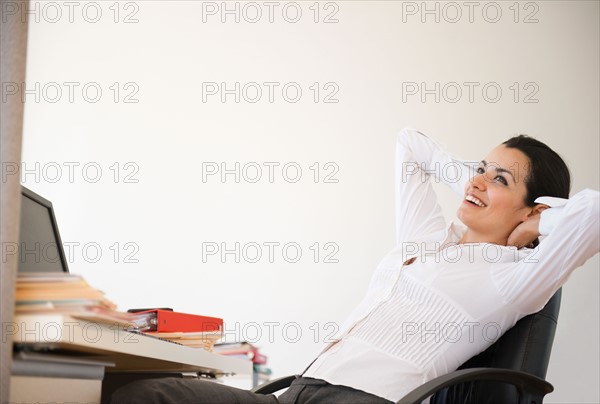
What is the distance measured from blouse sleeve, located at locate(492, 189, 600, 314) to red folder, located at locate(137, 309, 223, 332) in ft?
2.61

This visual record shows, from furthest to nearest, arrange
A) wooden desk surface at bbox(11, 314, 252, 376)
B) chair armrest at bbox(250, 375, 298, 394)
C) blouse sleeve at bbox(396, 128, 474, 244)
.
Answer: blouse sleeve at bbox(396, 128, 474, 244) < chair armrest at bbox(250, 375, 298, 394) < wooden desk surface at bbox(11, 314, 252, 376)

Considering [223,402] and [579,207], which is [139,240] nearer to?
[223,402]

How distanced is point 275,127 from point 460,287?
145cm

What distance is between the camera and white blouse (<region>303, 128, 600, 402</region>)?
165 centimetres

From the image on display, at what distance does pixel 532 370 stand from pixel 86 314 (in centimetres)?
108

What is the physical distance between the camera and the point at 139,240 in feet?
9.81

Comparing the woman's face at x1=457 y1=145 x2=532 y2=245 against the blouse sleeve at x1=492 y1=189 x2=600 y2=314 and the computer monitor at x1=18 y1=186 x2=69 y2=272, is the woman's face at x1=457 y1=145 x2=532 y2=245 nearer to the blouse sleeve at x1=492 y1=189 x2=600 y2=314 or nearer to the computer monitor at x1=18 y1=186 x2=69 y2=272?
the blouse sleeve at x1=492 y1=189 x2=600 y2=314

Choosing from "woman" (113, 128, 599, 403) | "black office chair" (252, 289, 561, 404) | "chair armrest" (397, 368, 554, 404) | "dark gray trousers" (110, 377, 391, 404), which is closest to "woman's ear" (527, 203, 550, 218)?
"woman" (113, 128, 599, 403)

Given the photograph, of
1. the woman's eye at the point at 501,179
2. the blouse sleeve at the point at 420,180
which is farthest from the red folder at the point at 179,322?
the woman's eye at the point at 501,179

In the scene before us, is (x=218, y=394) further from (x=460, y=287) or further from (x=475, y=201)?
(x=475, y=201)

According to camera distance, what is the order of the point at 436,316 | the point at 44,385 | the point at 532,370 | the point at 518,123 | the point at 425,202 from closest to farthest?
the point at 44,385
the point at 532,370
the point at 436,316
the point at 425,202
the point at 518,123

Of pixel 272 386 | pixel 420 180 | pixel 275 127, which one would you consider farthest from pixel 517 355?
pixel 275 127

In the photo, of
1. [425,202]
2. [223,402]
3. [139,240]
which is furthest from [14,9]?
[139,240]

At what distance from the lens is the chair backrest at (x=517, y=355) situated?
163cm
